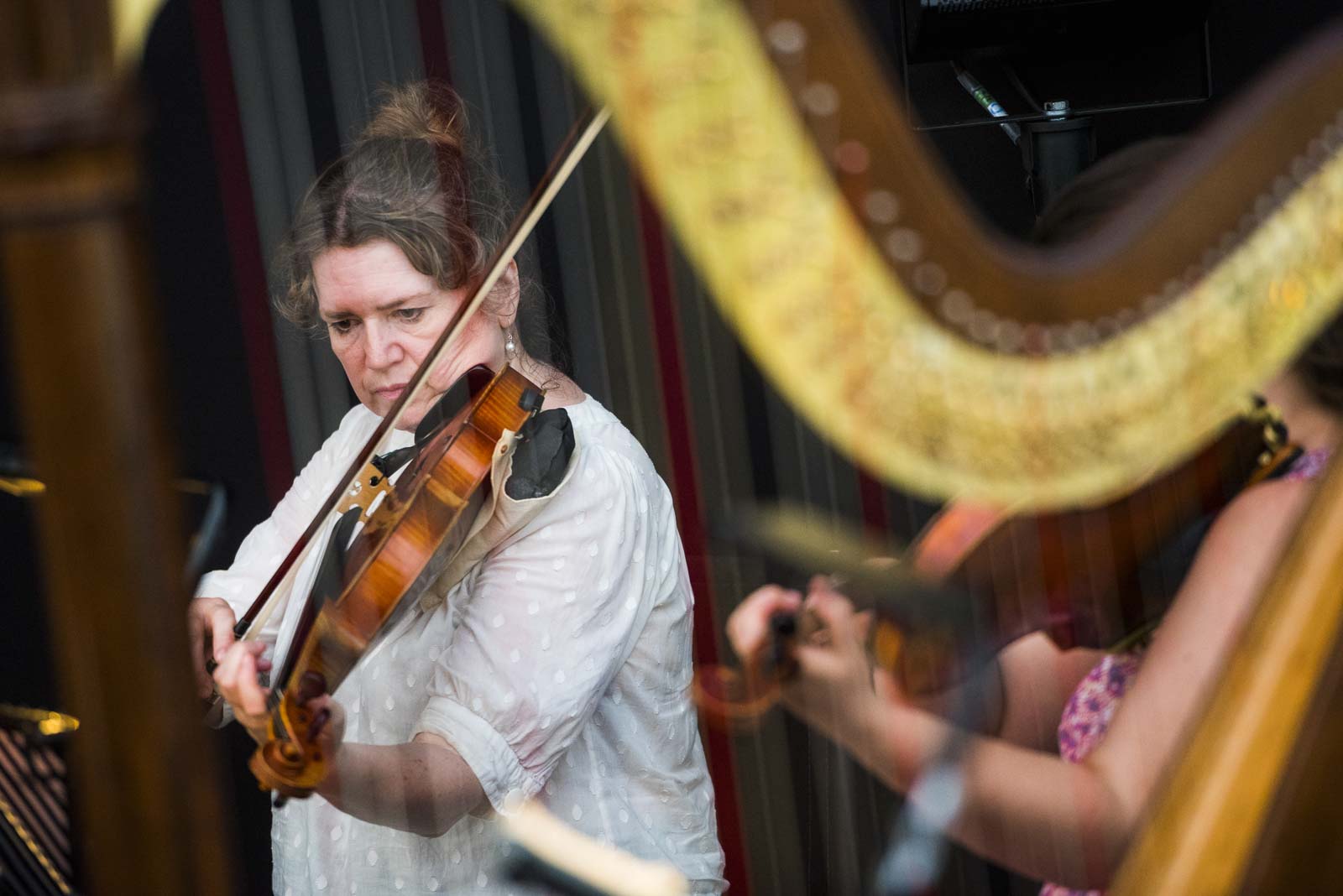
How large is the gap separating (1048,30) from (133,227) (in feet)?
5.28

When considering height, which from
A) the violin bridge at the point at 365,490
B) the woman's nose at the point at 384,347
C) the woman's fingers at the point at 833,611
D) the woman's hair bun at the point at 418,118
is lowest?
the woman's fingers at the point at 833,611

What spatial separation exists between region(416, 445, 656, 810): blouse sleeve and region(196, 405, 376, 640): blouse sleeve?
9.8 inches

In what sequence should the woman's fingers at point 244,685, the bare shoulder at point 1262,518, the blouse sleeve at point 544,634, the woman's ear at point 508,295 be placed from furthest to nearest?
1. the woman's ear at point 508,295
2. the blouse sleeve at point 544,634
3. the woman's fingers at point 244,685
4. the bare shoulder at point 1262,518

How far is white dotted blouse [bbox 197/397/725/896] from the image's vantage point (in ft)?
3.66

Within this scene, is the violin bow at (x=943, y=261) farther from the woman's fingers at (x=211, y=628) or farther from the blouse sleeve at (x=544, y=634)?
the woman's fingers at (x=211, y=628)

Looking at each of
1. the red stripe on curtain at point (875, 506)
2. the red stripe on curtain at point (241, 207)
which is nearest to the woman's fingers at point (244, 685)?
the red stripe on curtain at point (241, 207)

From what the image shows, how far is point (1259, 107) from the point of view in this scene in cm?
85

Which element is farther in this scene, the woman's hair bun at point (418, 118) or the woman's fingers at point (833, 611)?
the woman's hair bun at point (418, 118)

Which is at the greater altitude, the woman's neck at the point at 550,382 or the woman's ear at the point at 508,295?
the woman's ear at the point at 508,295

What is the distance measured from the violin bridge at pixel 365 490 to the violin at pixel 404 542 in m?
0.03

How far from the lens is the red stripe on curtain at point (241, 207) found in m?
0.72

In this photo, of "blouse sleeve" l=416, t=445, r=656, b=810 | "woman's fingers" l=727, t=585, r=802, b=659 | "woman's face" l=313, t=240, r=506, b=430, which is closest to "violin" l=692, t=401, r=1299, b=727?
"woman's fingers" l=727, t=585, r=802, b=659

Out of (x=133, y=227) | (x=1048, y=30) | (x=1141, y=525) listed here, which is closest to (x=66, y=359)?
(x=133, y=227)

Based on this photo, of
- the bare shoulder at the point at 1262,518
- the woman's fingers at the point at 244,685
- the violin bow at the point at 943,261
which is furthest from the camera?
the woman's fingers at the point at 244,685
